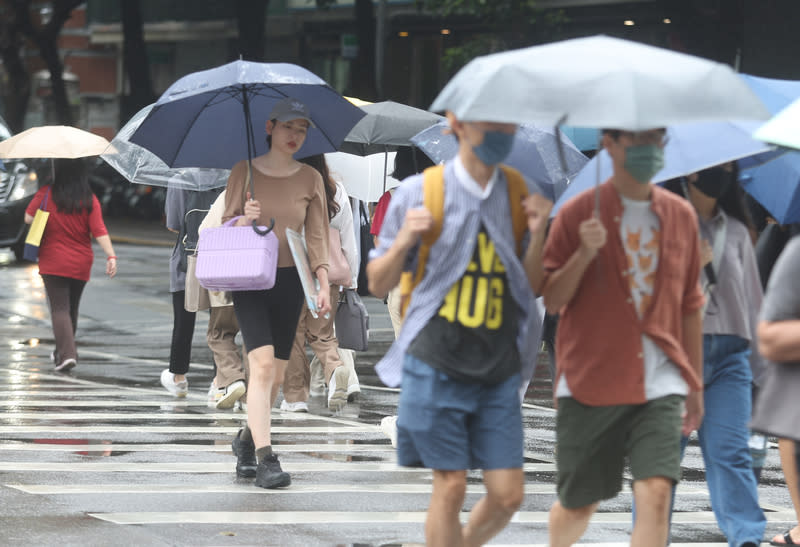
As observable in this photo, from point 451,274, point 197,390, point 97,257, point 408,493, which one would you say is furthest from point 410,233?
point 97,257

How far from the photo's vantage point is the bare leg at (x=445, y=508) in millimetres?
5008

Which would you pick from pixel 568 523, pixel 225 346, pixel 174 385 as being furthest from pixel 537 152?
pixel 174 385

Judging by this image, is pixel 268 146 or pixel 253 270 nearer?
pixel 253 270

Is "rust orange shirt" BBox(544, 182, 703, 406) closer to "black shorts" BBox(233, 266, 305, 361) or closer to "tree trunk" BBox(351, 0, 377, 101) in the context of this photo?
"black shorts" BBox(233, 266, 305, 361)

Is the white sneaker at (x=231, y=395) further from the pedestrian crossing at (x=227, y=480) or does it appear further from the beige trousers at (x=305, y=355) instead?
the beige trousers at (x=305, y=355)

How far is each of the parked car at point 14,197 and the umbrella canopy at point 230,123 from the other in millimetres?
16354

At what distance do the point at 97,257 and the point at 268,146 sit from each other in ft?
60.9

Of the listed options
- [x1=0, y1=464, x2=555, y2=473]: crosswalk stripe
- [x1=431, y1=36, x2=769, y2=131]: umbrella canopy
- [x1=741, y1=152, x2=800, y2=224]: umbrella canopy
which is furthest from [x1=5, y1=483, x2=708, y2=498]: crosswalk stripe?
[x1=431, y1=36, x2=769, y2=131]: umbrella canopy

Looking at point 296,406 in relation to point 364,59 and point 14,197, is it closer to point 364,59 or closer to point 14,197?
point 14,197

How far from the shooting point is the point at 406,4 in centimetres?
3659

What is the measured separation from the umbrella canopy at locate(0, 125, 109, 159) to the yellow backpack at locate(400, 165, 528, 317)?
24.9ft

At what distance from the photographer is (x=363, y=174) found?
11.8 meters

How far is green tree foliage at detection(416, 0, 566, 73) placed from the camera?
26391mm

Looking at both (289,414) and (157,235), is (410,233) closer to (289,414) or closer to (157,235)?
(289,414)
